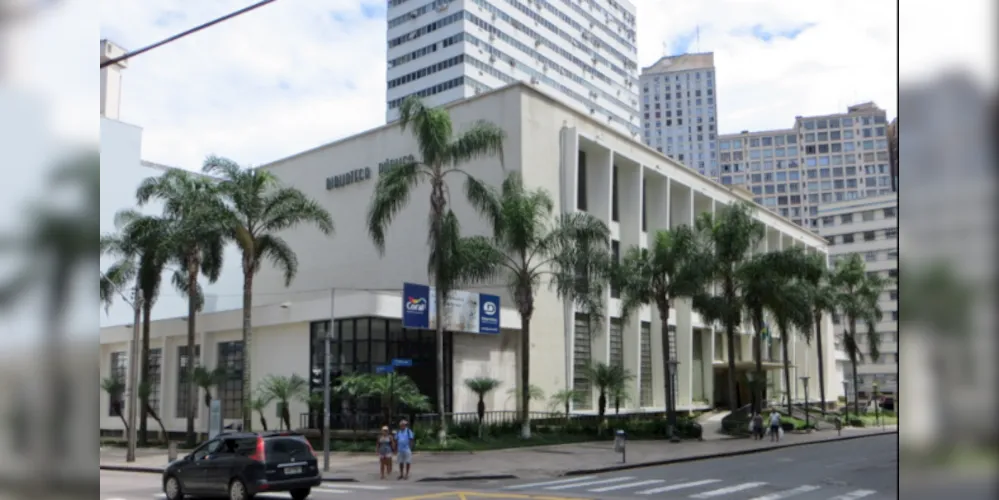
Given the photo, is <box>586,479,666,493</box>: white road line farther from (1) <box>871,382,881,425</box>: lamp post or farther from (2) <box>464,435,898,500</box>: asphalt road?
(1) <box>871,382,881,425</box>: lamp post

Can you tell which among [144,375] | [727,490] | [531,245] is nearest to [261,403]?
[144,375]

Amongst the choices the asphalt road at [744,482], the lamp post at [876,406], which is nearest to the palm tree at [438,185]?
the asphalt road at [744,482]

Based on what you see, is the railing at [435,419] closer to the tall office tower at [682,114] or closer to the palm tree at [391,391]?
the palm tree at [391,391]

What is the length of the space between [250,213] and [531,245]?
37.9ft

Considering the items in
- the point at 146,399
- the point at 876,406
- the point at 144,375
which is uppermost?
the point at 144,375

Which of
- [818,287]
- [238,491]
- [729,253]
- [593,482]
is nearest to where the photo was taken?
[238,491]

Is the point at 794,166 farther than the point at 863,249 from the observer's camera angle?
Yes

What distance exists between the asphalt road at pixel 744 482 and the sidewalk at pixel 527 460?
137cm

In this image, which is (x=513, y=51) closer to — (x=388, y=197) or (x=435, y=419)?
(x=388, y=197)

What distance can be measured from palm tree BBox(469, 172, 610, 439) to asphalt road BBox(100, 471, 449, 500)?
505 inches

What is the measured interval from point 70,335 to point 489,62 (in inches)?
4307

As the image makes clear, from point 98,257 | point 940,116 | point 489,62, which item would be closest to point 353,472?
point 98,257

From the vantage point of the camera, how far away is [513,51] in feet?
378

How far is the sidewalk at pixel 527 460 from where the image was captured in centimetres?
2367
